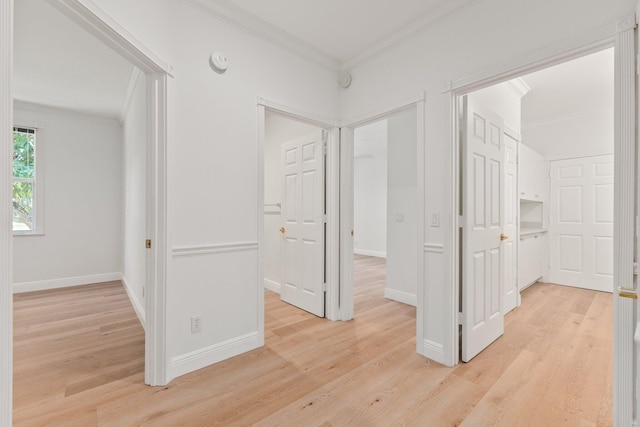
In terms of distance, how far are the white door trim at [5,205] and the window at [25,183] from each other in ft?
15.6

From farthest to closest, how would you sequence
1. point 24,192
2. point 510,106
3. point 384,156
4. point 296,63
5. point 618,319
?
point 384,156
point 24,192
point 510,106
point 296,63
point 618,319

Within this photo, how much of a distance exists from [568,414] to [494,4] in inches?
103

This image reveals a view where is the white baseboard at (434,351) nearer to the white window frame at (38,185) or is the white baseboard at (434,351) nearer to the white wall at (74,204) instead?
the white wall at (74,204)

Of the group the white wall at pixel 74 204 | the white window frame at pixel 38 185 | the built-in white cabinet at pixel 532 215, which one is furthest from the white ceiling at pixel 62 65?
the built-in white cabinet at pixel 532 215

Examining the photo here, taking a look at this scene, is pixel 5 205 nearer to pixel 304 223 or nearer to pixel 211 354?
pixel 211 354

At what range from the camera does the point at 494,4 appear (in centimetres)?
200

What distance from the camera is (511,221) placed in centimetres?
346

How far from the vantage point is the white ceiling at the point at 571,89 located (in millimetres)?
3070

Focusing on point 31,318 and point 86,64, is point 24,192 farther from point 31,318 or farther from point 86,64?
point 86,64

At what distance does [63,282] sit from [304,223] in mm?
3991

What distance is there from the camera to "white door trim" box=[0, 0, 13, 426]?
81 cm

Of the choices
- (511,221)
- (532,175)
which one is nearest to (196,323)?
(511,221)

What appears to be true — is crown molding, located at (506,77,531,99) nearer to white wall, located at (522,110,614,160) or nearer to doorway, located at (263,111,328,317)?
white wall, located at (522,110,614,160)

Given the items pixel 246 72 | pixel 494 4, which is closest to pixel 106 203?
pixel 246 72
